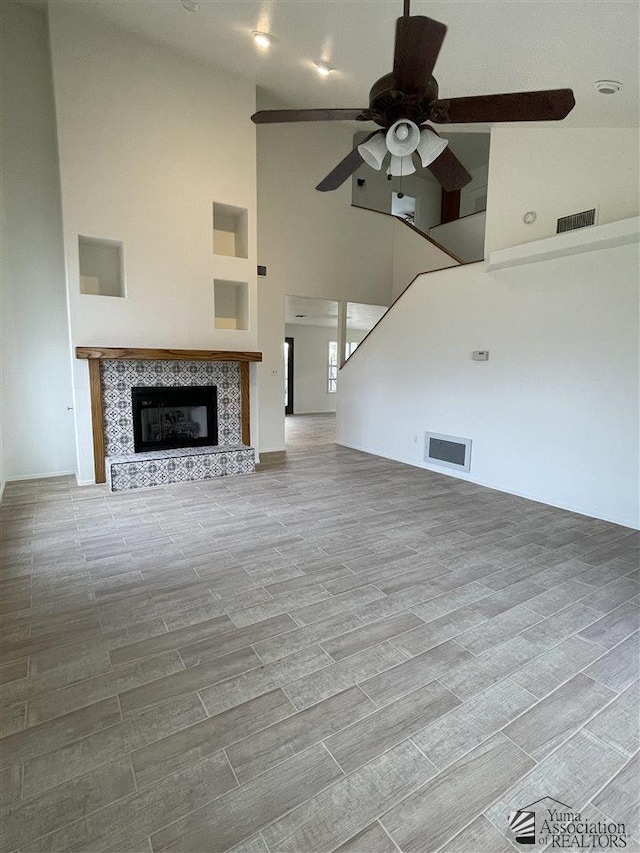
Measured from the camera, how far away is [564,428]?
4.29m

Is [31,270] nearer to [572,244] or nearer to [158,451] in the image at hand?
[158,451]

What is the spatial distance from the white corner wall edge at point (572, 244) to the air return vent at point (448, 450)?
2.11 m

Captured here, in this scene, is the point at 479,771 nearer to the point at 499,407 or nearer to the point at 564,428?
the point at 564,428

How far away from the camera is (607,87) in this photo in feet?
10.6

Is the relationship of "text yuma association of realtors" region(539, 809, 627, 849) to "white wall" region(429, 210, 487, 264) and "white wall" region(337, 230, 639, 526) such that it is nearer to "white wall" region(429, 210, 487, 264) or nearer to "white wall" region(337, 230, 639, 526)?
"white wall" region(337, 230, 639, 526)

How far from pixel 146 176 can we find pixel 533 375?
4945mm

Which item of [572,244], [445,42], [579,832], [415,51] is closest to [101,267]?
[445,42]

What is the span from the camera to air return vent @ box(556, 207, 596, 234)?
4.04 meters

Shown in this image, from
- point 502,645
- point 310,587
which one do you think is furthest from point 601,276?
point 310,587

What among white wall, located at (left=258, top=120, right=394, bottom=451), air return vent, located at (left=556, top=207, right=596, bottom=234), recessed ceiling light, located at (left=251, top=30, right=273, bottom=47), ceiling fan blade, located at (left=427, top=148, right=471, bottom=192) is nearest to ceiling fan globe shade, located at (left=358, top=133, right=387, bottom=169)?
ceiling fan blade, located at (left=427, top=148, right=471, bottom=192)

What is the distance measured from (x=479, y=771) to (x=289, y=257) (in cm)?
686

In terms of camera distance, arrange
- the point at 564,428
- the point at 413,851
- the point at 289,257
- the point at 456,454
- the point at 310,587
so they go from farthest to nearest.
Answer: the point at 289,257 → the point at 456,454 → the point at 564,428 → the point at 310,587 → the point at 413,851

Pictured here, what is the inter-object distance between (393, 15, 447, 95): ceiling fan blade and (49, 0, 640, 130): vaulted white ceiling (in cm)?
165

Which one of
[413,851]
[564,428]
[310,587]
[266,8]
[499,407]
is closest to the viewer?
[413,851]
